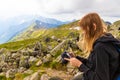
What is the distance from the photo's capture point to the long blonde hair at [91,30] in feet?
36.5

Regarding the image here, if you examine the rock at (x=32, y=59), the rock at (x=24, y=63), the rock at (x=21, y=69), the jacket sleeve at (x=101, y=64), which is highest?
the jacket sleeve at (x=101, y=64)

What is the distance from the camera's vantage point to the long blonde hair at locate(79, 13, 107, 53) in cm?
1113

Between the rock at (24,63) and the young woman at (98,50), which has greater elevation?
the young woman at (98,50)

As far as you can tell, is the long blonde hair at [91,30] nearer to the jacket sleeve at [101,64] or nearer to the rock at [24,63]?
the jacket sleeve at [101,64]

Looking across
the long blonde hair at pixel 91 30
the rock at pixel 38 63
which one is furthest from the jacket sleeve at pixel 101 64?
the rock at pixel 38 63

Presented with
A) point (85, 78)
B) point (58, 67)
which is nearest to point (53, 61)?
point (58, 67)

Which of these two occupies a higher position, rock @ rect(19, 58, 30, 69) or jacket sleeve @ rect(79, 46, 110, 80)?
jacket sleeve @ rect(79, 46, 110, 80)

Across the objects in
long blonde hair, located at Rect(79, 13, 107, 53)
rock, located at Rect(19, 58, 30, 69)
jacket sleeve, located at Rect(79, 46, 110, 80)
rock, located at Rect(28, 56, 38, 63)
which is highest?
long blonde hair, located at Rect(79, 13, 107, 53)

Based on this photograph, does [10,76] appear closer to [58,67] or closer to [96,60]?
[58,67]

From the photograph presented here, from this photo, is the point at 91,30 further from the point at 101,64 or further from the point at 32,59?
the point at 32,59

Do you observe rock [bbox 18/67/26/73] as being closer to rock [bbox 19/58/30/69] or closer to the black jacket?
rock [bbox 19/58/30/69]

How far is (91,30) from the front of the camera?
11195 millimetres

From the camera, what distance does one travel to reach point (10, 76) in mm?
43312

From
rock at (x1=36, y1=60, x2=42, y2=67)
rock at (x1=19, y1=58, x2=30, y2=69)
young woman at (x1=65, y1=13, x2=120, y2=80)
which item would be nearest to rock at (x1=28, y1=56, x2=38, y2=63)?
rock at (x1=19, y1=58, x2=30, y2=69)
